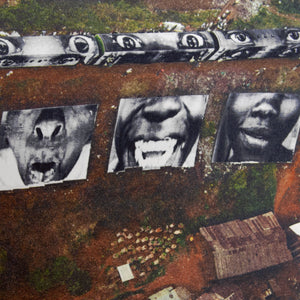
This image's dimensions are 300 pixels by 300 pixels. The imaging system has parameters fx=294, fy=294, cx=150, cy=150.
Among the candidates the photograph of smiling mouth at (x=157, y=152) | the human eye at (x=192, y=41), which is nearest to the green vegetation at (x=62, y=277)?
the photograph of smiling mouth at (x=157, y=152)

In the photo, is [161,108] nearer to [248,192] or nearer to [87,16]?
[87,16]

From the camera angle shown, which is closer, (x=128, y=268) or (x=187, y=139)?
(x=128, y=268)

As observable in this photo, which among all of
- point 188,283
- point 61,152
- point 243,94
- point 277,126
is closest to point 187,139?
point 243,94

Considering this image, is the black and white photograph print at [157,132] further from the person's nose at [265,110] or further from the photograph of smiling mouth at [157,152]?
the person's nose at [265,110]

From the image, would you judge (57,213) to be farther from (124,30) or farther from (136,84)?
(124,30)

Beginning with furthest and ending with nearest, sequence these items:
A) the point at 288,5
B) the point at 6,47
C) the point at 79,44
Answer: the point at 288,5 → the point at 79,44 → the point at 6,47

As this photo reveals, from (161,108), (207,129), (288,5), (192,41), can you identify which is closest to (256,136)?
(207,129)

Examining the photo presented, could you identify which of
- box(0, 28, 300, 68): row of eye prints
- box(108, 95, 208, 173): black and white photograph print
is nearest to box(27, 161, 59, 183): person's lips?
box(108, 95, 208, 173): black and white photograph print
